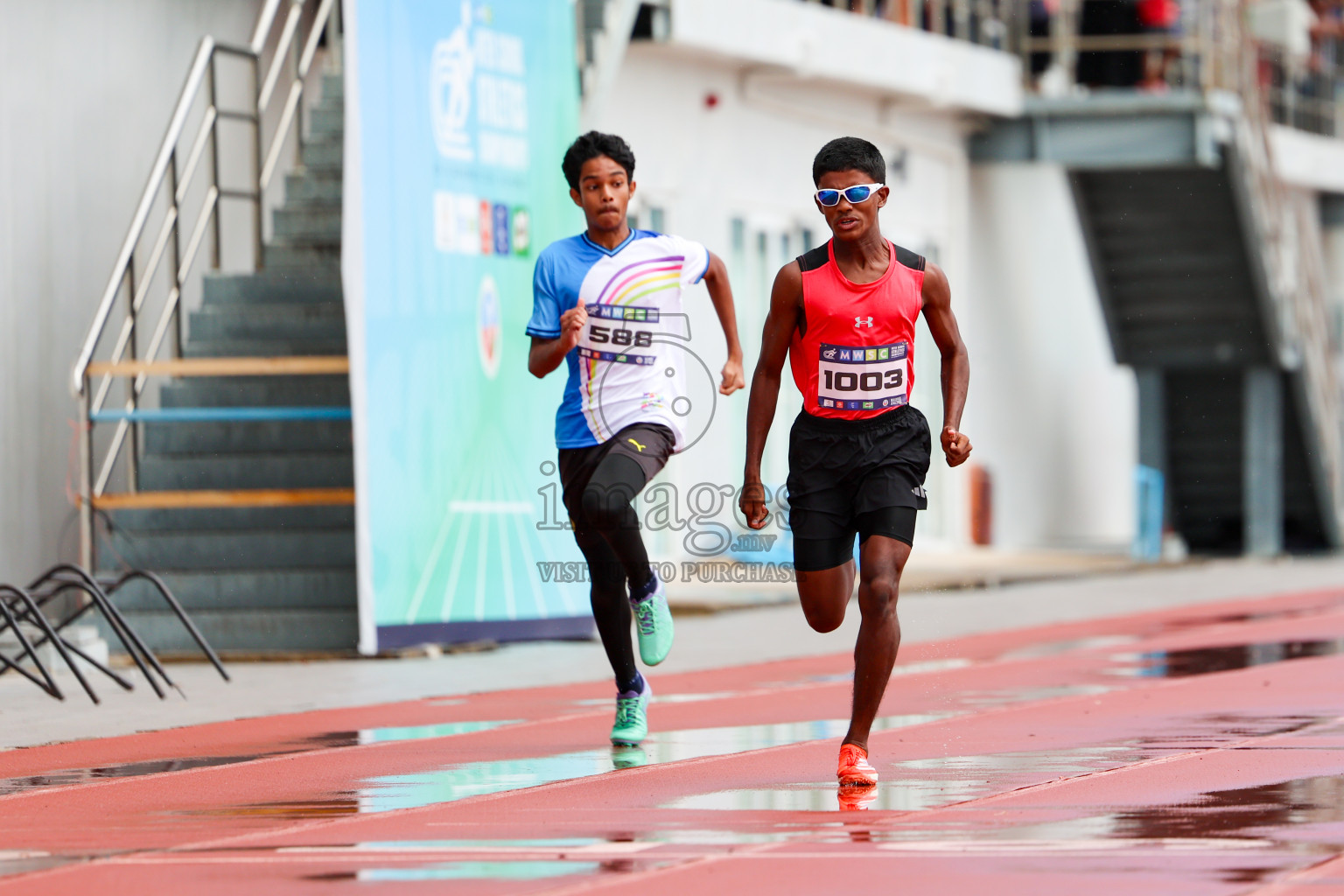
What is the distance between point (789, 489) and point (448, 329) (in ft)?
Answer: 20.2

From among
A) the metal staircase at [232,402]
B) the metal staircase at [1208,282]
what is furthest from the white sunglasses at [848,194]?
the metal staircase at [1208,282]

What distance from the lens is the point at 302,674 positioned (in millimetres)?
12711

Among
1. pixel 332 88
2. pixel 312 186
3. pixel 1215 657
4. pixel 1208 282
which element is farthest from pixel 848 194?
pixel 1208 282

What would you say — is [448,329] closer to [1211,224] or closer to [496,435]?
[496,435]

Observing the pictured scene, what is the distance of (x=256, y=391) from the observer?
1485 centimetres

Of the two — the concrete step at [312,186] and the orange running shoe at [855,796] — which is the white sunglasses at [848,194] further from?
the concrete step at [312,186]

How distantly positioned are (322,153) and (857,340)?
9.47m

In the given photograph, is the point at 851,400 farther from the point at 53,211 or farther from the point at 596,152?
the point at 53,211

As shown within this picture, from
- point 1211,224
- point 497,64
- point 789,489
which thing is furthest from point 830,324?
point 1211,224

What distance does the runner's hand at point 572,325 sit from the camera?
28.4 feet

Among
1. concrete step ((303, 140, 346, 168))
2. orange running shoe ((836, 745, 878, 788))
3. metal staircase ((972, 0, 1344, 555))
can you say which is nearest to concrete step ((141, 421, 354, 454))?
concrete step ((303, 140, 346, 168))

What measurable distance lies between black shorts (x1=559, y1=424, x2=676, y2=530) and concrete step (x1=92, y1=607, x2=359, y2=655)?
499 centimetres

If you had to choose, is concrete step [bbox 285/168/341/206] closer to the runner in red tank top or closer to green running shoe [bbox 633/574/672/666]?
green running shoe [bbox 633/574/672/666]

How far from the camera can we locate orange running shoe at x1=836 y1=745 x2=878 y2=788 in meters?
7.35
